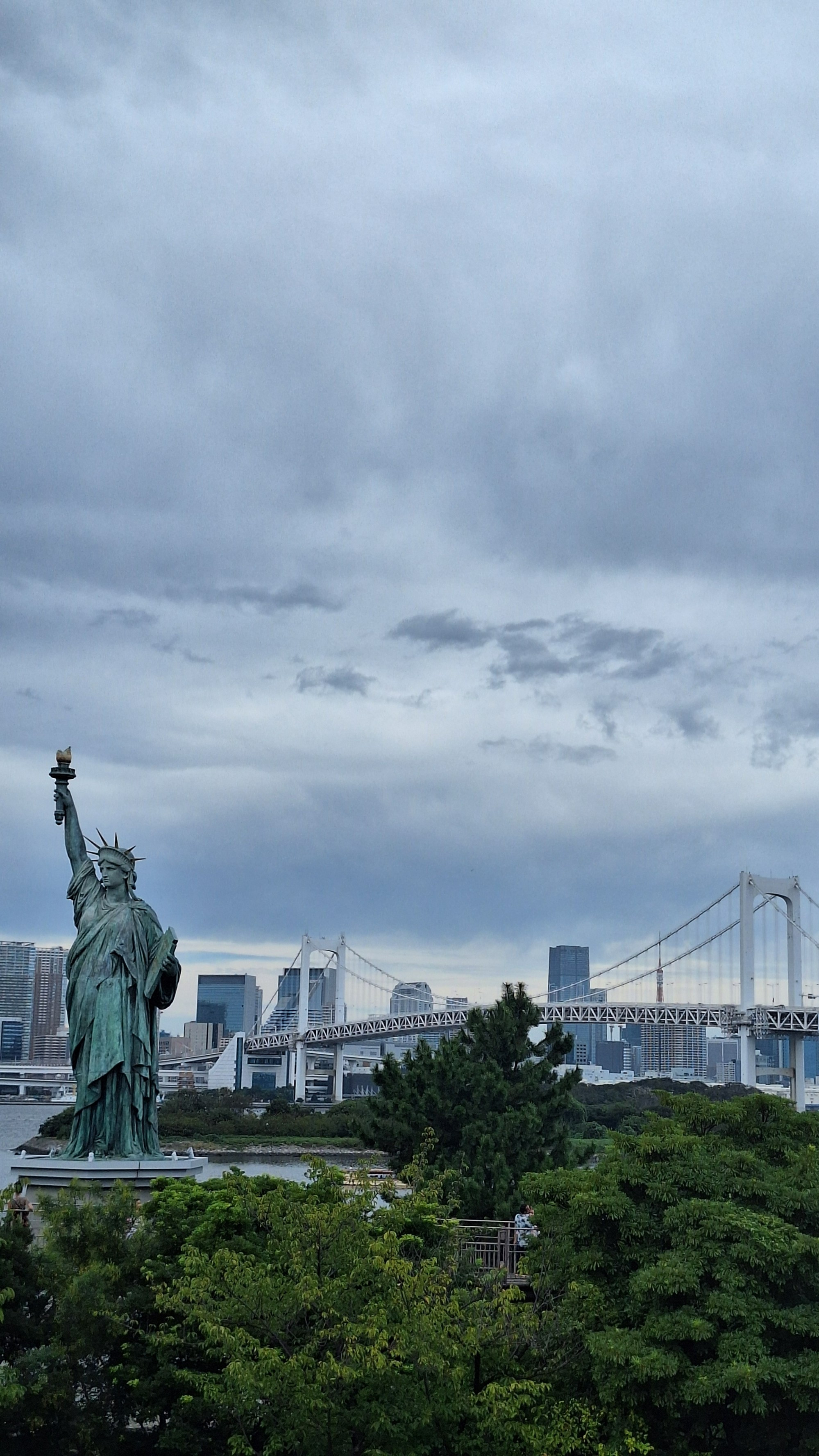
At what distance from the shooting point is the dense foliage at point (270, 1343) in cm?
1198

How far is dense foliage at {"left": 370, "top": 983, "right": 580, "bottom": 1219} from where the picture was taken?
22938mm

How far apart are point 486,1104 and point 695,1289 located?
41.1ft

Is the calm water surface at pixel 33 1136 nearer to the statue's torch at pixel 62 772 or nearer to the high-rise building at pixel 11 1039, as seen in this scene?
the statue's torch at pixel 62 772

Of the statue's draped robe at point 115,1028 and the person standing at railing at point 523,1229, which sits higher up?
the statue's draped robe at point 115,1028

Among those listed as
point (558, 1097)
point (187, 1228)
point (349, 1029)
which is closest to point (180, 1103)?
point (349, 1029)

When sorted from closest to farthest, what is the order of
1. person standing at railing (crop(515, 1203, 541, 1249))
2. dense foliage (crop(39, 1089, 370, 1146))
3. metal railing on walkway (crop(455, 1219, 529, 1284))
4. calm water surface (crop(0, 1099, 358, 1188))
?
1. metal railing on walkway (crop(455, 1219, 529, 1284))
2. person standing at railing (crop(515, 1203, 541, 1249))
3. calm water surface (crop(0, 1099, 358, 1188))
4. dense foliage (crop(39, 1089, 370, 1146))

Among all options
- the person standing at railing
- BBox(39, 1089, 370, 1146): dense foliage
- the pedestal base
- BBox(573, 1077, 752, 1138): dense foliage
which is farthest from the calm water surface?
BBox(573, 1077, 752, 1138): dense foliage

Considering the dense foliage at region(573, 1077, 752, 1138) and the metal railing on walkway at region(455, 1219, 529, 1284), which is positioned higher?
the metal railing on walkway at region(455, 1219, 529, 1284)

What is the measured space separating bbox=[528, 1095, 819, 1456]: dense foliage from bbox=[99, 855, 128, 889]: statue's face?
1065cm

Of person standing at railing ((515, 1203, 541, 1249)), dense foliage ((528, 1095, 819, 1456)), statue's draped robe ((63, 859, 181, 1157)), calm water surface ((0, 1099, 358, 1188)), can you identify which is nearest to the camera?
dense foliage ((528, 1095, 819, 1456))

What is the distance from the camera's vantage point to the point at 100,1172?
20688 millimetres

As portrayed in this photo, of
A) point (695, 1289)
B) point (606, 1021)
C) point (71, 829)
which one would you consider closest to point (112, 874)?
point (71, 829)

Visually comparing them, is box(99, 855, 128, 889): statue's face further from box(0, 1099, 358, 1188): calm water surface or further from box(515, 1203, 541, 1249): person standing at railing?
box(515, 1203, 541, 1249): person standing at railing

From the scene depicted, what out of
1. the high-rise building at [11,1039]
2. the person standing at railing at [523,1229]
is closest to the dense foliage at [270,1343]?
the person standing at railing at [523,1229]
